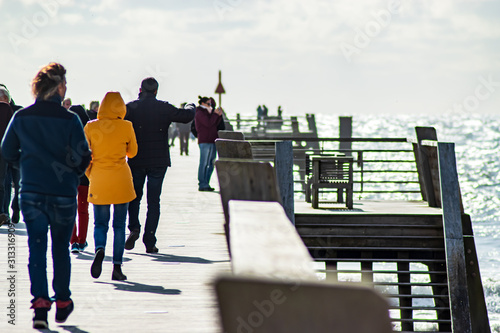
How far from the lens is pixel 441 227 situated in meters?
10.5

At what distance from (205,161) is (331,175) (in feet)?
10.6

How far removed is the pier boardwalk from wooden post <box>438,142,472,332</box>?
280cm

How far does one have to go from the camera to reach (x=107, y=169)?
21.0ft

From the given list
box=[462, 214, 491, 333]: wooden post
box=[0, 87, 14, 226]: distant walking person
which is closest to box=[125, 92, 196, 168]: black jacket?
box=[0, 87, 14, 226]: distant walking person

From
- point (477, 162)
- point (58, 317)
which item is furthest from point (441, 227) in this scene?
point (477, 162)

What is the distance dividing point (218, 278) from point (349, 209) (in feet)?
35.6

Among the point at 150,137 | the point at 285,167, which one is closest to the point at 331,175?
the point at 285,167

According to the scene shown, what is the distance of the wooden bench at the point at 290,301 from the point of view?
118cm

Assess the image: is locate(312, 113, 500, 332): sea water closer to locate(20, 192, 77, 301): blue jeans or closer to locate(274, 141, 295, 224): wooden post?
locate(274, 141, 295, 224): wooden post

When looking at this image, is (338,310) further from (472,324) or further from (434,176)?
(434,176)

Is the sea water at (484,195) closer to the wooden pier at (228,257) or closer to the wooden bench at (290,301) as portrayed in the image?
the wooden pier at (228,257)

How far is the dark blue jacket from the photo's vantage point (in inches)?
180

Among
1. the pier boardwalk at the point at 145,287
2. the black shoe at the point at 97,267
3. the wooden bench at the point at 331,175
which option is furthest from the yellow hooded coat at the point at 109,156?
the wooden bench at the point at 331,175

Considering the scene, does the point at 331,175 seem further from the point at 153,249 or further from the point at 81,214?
the point at 81,214
